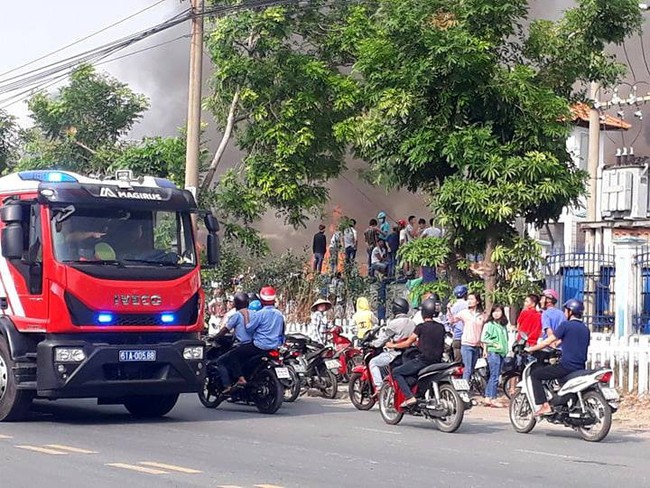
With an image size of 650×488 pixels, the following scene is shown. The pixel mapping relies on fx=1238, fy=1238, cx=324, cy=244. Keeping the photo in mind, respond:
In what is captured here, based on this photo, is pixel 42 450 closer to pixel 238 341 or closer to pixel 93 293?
pixel 93 293

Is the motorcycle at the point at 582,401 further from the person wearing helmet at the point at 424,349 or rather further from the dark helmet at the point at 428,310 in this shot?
the dark helmet at the point at 428,310

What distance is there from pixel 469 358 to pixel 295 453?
6.62 metres

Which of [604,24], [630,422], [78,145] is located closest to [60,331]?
[630,422]

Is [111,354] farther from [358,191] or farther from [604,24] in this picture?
[358,191]

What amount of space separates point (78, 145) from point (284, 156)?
7.19 meters

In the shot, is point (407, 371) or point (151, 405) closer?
point (407, 371)

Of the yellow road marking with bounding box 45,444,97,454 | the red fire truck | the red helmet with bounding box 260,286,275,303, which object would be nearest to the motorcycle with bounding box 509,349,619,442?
the red helmet with bounding box 260,286,275,303

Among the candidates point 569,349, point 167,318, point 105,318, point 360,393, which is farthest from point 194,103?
point 569,349

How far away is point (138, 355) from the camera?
14.8 m

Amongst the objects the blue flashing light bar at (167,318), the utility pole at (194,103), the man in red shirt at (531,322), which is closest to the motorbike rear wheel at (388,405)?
the blue flashing light bar at (167,318)

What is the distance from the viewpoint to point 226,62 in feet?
81.4

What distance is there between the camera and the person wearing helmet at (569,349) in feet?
47.3

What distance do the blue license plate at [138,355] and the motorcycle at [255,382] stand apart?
1461 millimetres

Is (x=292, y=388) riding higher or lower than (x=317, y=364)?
lower
